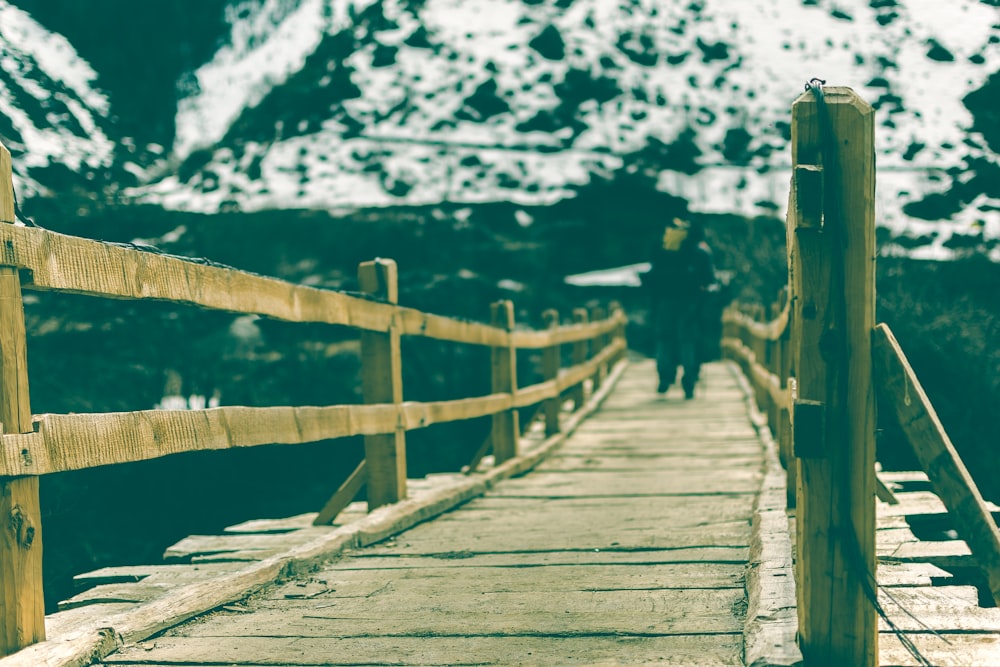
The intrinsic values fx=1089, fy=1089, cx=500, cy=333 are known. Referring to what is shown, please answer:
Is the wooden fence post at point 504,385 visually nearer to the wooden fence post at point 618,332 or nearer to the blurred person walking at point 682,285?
the blurred person walking at point 682,285

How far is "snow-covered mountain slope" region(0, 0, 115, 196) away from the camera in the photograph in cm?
670

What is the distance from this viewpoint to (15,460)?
7.57 feet

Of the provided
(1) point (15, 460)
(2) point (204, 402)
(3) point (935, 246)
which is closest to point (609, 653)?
(1) point (15, 460)

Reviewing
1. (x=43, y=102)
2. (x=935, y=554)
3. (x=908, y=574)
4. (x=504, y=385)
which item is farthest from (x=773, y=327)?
(x=43, y=102)

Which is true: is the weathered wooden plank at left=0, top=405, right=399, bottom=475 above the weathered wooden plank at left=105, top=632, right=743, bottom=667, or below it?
above

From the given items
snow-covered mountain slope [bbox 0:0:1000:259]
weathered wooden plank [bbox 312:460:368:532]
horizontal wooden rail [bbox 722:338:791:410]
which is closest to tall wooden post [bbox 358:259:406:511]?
weathered wooden plank [bbox 312:460:368:532]

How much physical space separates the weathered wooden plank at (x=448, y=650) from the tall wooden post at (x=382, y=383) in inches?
80.9

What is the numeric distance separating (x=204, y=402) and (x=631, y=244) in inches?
403

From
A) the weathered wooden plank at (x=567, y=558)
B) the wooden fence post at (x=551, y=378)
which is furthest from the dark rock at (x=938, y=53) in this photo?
the weathered wooden plank at (x=567, y=558)

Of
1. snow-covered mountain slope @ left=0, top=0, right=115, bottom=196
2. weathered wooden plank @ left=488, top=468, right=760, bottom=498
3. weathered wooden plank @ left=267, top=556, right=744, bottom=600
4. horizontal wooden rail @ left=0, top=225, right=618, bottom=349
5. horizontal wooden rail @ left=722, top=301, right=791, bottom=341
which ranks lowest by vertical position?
weathered wooden plank @ left=488, top=468, right=760, bottom=498

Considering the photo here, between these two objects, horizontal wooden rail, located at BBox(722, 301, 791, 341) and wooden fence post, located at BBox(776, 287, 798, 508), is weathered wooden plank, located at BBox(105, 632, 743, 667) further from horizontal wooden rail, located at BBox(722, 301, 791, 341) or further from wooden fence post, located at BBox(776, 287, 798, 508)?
wooden fence post, located at BBox(776, 287, 798, 508)

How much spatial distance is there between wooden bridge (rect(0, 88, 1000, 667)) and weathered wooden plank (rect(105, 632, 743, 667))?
0.03ft

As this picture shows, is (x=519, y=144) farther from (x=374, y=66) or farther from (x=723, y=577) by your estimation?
(x=723, y=577)

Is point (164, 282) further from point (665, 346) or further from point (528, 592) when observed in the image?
point (665, 346)
